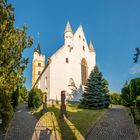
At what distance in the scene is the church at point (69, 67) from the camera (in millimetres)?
36781

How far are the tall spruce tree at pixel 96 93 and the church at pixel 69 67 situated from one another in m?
7.00

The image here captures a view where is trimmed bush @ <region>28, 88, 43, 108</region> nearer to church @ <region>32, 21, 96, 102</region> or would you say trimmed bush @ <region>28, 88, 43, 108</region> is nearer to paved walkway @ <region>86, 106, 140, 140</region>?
→ church @ <region>32, 21, 96, 102</region>

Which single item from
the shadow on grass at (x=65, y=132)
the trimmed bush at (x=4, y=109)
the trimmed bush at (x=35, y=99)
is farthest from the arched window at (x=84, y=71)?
the trimmed bush at (x=4, y=109)

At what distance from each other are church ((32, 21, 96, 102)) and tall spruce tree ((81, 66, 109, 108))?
6998mm

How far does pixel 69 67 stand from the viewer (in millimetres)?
39375

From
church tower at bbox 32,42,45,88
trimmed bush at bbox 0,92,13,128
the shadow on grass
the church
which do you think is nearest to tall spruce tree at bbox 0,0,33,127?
trimmed bush at bbox 0,92,13,128

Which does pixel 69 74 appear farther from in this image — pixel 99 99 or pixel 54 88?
pixel 99 99

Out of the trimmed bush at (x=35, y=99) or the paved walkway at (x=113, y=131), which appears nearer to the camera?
the paved walkway at (x=113, y=131)

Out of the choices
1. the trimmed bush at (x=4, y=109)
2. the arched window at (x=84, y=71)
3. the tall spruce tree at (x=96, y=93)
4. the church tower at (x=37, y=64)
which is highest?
the church tower at (x=37, y=64)

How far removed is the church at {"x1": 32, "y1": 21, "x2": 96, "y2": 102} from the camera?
3678 cm

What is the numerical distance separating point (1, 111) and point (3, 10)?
699 cm

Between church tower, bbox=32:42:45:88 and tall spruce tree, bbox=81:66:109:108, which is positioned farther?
church tower, bbox=32:42:45:88

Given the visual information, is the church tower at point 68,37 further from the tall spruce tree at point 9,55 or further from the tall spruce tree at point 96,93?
the tall spruce tree at point 9,55

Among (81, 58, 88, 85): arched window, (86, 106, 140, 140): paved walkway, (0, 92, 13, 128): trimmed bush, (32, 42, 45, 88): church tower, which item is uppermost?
(32, 42, 45, 88): church tower
